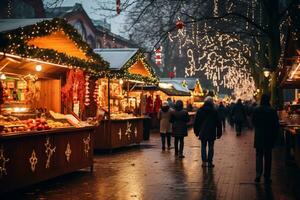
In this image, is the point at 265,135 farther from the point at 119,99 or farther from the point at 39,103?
the point at 119,99

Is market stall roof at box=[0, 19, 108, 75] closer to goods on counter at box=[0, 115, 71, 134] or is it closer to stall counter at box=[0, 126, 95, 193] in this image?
goods on counter at box=[0, 115, 71, 134]

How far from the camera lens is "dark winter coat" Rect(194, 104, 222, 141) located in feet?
51.0

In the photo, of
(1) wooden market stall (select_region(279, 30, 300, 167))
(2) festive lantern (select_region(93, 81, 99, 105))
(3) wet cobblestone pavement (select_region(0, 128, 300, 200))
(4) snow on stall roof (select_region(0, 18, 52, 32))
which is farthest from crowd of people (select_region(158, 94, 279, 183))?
(4) snow on stall roof (select_region(0, 18, 52, 32))

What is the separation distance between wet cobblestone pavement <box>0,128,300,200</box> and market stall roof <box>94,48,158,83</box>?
3956mm

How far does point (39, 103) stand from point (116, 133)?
157 inches

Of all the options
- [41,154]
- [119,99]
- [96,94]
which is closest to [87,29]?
[119,99]

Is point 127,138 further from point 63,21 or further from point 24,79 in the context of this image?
point 63,21

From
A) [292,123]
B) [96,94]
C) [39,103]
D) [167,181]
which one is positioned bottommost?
[167,181]

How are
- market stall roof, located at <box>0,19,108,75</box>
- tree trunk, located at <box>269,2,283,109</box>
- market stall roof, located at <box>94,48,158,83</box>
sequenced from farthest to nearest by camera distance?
tree trunk, located at <box>269,2,283,109</box> → market stall roof, located at <box>94,48,158,83</box> → market stall roof, located at <box>0,19,108,75</box>

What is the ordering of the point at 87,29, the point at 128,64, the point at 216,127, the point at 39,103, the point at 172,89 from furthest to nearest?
the point at 87,29, the point at 172,89, the point at 128,64, the point at 39,103, the point at 216,127

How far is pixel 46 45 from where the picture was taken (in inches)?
594

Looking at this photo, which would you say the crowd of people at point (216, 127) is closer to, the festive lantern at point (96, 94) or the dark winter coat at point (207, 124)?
the dark winter coat at point (207, 124)

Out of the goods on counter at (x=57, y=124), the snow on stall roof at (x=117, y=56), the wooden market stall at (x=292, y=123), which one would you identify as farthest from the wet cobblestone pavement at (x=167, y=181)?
the snow on stall roof at (x=117, y=56)

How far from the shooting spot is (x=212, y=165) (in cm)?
1538
